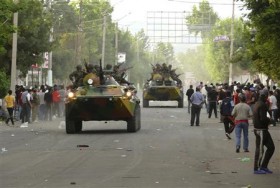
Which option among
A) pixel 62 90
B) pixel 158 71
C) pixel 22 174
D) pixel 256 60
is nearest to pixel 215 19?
pixel 158 71

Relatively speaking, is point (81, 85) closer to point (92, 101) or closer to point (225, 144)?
point (92, 101)

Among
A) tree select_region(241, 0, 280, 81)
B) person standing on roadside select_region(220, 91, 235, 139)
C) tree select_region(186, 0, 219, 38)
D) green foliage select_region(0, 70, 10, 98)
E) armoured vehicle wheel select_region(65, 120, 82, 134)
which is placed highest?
tree select_region(186, 0, 219, 38)

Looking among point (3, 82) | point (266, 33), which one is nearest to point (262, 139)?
point (266, 33)

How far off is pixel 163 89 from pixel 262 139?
129 ft

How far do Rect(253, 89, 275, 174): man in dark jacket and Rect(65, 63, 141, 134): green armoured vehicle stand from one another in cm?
1138

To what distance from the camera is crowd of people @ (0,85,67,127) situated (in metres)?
35.4

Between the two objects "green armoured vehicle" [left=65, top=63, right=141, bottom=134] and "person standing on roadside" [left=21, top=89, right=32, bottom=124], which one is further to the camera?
"person standing on roadside" [left=21, top=89, right=32, bottom=124]

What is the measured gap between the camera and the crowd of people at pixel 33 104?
116 feet

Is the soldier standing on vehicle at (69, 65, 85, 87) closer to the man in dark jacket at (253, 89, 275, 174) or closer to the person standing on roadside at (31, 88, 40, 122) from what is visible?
the person standing on roadside at (31, 88, 40, 122)

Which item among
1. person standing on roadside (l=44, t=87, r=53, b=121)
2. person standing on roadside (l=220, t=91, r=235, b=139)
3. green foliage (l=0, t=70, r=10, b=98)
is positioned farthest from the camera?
person standing on roadside (l=44, t=87, r=53, b=121)

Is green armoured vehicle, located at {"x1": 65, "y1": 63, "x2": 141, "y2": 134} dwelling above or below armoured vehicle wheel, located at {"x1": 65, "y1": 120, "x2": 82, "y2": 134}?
above

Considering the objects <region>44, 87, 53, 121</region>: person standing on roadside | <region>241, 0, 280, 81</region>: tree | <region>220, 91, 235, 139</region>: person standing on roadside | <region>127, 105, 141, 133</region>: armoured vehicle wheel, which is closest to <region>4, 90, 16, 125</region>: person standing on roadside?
<region>44, 87, 53, 121</region>: person standing on roadside

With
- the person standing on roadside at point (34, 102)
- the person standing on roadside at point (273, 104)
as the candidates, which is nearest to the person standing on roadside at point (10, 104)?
the person standing on roadside at point (34, 102)

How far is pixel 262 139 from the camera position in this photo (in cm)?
1642
